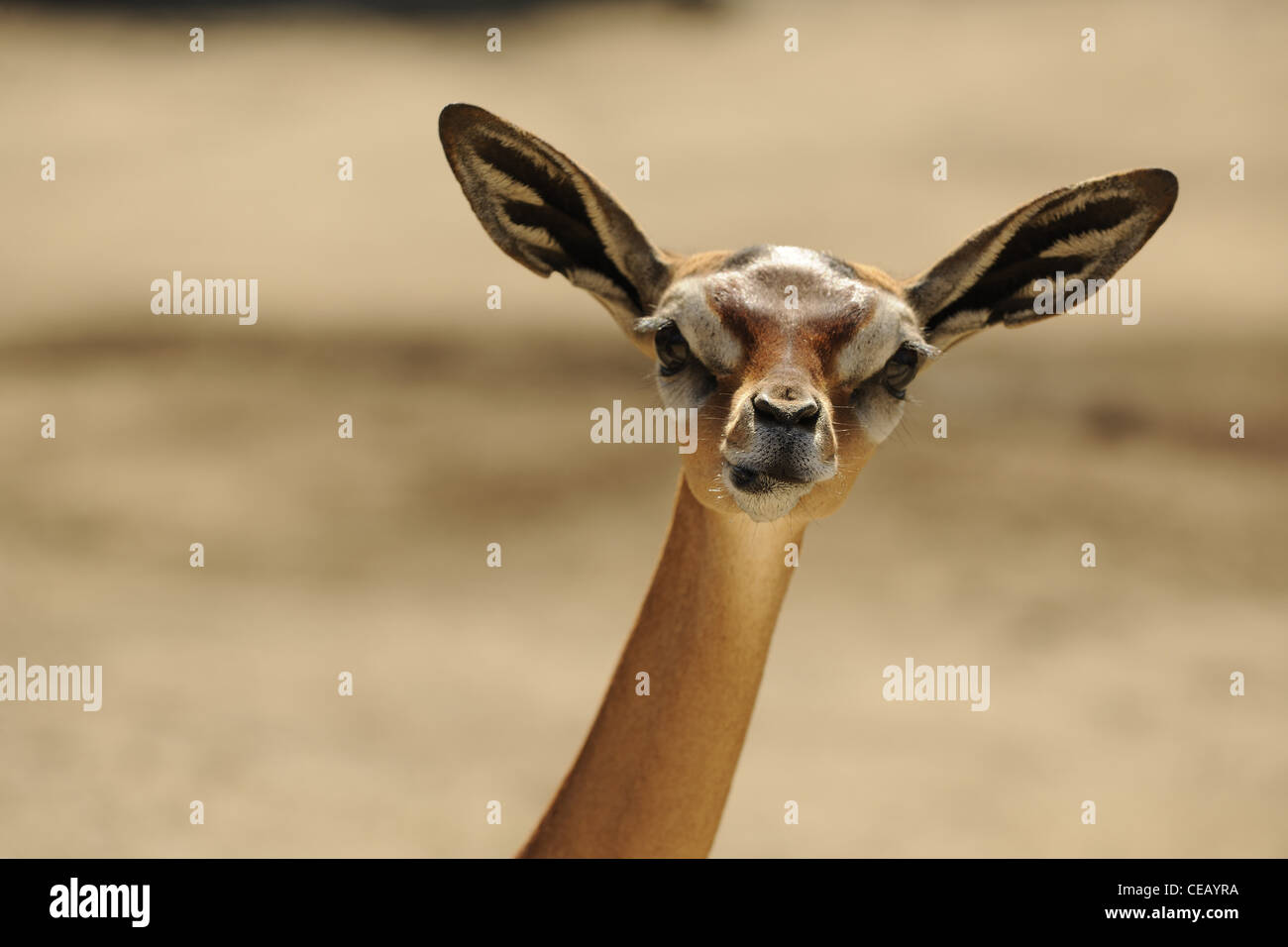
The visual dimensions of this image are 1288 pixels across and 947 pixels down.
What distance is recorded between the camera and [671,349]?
5.01m

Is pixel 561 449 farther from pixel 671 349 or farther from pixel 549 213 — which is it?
pixel 671 349

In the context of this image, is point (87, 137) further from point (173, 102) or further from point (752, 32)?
point (752, 32)

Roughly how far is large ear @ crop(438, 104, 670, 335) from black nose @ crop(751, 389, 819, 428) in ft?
3.26

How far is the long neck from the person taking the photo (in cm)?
507

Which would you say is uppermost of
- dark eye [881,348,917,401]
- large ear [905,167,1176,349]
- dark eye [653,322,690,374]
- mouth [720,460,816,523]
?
large ear [905,167,1176,349]

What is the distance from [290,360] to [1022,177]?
9.55 m

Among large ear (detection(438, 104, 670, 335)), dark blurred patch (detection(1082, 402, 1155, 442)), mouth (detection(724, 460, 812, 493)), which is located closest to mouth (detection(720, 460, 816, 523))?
mouth (detection(724, 460, 812, 493))

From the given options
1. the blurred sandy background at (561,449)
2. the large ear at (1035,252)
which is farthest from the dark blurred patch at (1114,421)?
the large ear at (1035,252)

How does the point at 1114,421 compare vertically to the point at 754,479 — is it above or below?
above

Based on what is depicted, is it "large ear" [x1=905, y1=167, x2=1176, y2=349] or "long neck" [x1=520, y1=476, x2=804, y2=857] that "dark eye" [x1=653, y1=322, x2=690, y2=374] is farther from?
"large ear" [x1=905, y1=167, x2=1176, y2=349]

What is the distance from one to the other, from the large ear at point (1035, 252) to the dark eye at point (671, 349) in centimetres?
95

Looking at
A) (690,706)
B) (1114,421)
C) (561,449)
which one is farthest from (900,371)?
(1114,421)

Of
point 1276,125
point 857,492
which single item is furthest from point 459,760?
point 1276,125

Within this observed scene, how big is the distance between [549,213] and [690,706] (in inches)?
78.1
